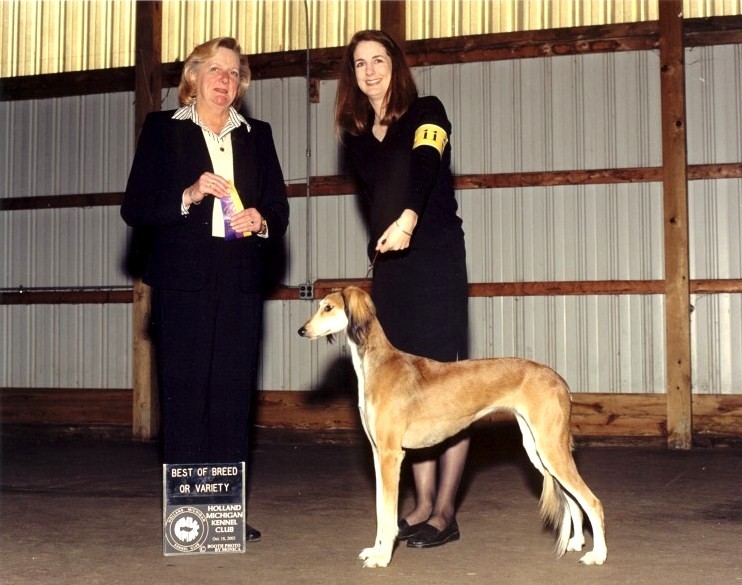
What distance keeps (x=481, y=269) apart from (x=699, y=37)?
2.99m

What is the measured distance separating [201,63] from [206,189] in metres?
0.59

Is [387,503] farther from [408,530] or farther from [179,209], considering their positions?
[179,209]

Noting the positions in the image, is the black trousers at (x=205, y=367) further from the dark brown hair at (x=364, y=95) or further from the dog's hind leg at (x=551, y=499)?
the dog's hind leg at (x=551, y=499)

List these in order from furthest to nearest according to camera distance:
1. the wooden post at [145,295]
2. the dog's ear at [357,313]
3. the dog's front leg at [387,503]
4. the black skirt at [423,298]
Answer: the wooden post at [145,295] → the black skirt at [423,298] → the dog's ear at [357,313] → the dog's front leg at [387,503]

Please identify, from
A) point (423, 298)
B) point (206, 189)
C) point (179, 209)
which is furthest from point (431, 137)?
point (179, 209)

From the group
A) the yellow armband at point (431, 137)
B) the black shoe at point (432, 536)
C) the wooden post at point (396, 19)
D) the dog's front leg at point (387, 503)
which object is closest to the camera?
the dog's front leg at point (387, 503)

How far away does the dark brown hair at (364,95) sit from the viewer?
4324mm

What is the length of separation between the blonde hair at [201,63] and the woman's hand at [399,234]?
3.14 ft

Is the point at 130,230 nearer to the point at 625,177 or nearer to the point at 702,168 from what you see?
the point at 625,177

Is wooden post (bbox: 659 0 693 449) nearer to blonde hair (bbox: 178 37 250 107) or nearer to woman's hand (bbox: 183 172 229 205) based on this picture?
blonde hair (bbox: 178 37 250 107)

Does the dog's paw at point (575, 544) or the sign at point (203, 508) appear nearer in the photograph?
the sign at point (203, 508)

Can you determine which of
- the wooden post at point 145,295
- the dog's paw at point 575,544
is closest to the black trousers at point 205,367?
the dog's paw at point 575,544

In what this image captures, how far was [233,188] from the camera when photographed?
13.5 ft

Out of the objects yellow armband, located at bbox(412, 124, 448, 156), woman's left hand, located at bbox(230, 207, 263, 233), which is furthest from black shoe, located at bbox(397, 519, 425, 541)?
yellow armband, located at bbox(412, 124, 448, 156)
